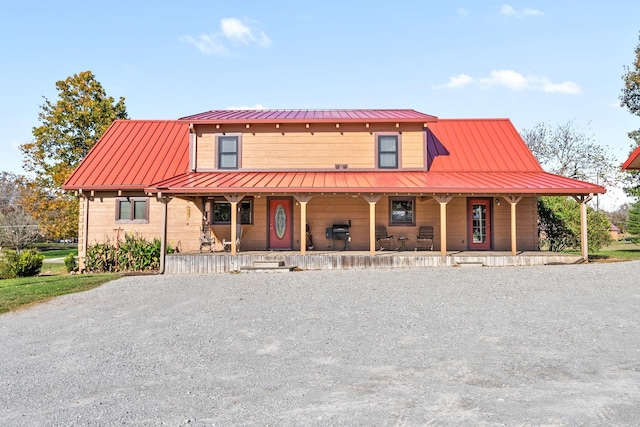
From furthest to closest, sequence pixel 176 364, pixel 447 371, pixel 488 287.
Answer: pixel 488 287
pixel 176 364
pixel 447 371

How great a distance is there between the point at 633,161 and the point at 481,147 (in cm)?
534

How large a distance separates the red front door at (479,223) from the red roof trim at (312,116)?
3.67 meters

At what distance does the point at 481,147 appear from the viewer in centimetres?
1766

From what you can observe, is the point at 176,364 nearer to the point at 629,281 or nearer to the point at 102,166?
the point at 629,281

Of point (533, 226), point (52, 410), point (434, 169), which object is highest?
point (434, 169)

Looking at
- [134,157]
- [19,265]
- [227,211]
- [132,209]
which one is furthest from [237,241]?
[19,265]

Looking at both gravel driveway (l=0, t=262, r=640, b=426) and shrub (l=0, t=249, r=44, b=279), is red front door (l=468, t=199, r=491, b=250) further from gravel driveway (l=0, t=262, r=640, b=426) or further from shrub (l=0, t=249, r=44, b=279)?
shrub (l=0, t=249, r=44, b=279)

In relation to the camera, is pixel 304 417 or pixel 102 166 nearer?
pixel 304 417

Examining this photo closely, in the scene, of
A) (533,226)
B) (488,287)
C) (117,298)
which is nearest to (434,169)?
(533,226)

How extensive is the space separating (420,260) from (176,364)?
9627 millimetres

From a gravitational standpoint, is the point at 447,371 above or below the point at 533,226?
below

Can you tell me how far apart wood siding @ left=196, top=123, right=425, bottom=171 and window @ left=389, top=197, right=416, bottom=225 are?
1.51m

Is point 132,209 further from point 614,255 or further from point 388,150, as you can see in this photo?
point 614,255

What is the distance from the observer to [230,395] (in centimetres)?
412
